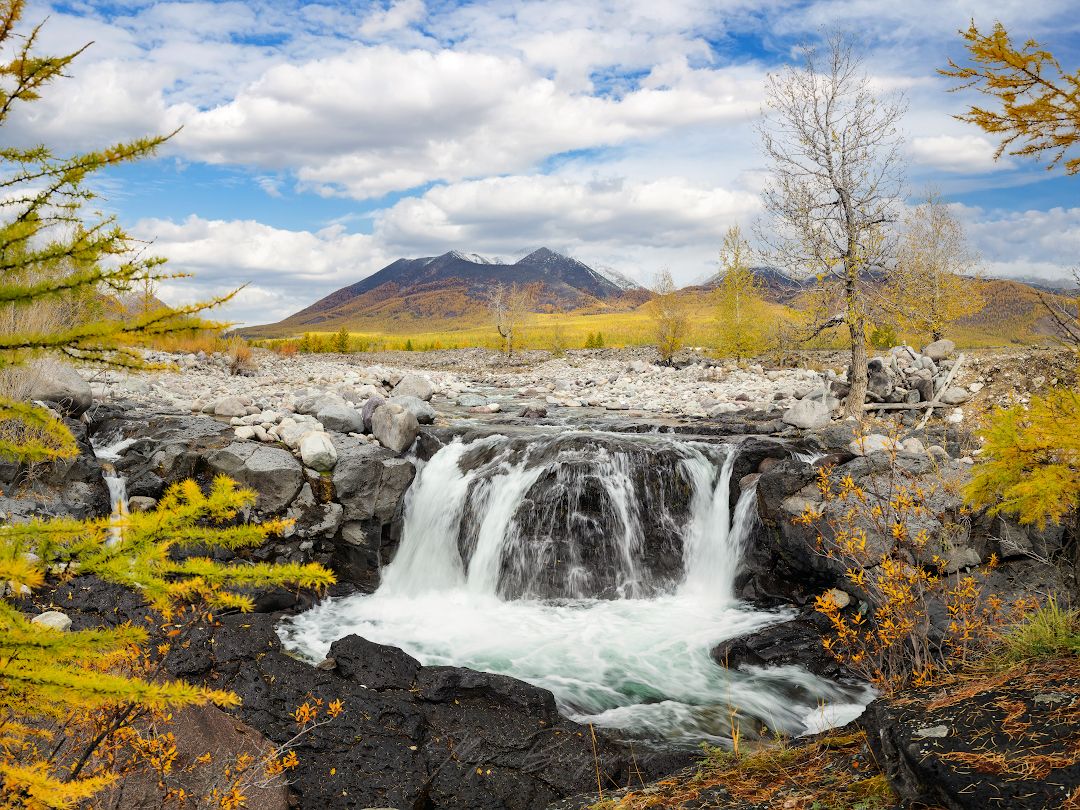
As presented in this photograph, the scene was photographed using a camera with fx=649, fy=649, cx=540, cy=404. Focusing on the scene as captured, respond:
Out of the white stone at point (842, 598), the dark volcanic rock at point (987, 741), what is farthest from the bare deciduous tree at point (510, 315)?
the dark volcanic rock at point (987, 741)

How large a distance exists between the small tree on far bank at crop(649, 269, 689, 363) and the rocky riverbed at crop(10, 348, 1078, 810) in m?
19.6

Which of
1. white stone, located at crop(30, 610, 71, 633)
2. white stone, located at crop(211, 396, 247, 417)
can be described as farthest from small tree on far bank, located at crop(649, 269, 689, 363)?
white stone, located at crop(30, 610, 71, 633)

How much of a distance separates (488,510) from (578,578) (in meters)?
2.11

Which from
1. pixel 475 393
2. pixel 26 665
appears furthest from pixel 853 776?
pixel 475 393

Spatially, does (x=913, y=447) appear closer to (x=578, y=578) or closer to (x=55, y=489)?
(x=578, y=578)

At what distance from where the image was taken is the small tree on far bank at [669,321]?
134 ft

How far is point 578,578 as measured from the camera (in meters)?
11.3

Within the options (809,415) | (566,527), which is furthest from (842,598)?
(809,415)

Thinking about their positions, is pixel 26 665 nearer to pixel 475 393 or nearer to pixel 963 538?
pixel 963 538

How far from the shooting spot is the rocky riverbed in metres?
6.07

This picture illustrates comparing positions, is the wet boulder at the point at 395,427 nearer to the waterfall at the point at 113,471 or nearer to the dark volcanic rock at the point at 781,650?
the waterfall at the point at 113,471

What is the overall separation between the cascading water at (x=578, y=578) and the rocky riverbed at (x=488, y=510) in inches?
2.7

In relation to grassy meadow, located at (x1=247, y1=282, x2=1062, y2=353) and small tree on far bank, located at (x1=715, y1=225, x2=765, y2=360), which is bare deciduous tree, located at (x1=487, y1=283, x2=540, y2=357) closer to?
grassy meadow, located at (x1=247, y1=282, x2=1062, y2=353)

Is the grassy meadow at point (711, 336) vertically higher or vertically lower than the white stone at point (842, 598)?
higher
